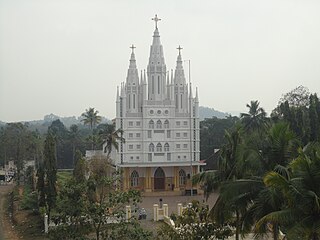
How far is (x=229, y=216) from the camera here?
14484 millimetres

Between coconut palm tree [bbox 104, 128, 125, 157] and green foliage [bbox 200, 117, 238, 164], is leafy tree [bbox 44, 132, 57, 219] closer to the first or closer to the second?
coconut palm tree [bbox 104, 128, 125, 157]

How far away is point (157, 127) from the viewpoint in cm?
4347

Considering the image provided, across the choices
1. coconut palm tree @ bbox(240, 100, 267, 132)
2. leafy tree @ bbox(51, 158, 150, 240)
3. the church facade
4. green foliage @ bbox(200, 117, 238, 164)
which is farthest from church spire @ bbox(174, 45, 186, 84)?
leafy tree @ bbox(51, 158, 150, 240)

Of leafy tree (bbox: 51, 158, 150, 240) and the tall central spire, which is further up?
the tall central spire

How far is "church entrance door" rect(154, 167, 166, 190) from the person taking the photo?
43.5 metres

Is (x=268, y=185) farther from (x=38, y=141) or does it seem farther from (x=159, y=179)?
(x=38, y=141)

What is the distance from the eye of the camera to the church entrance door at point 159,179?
143 ft

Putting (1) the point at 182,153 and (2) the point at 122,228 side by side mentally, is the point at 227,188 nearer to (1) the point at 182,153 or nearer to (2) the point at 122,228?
(2) the point at 122,228

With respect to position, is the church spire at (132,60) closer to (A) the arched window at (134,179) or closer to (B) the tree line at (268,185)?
(A) the arched window at (134,179)

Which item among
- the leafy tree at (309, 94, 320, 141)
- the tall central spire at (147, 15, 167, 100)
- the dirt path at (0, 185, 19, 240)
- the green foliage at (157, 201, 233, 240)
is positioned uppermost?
the tall central spire at (147, 15, 167, 100)

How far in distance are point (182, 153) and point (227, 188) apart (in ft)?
101

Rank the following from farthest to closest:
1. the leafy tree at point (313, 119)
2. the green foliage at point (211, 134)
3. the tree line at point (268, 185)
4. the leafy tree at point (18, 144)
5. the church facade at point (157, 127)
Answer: the green foliage at point (211, 134), the leafy tree at point (18, 144), the church facade at point (157, 127), the leafy tree at point (313, 119), the tree line at point (268, 185)

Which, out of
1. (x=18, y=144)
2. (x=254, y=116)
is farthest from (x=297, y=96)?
(x=18, y=144)

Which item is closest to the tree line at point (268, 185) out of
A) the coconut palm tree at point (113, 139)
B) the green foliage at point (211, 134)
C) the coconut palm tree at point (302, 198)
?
the coconut palm tree at point (302, 198)
